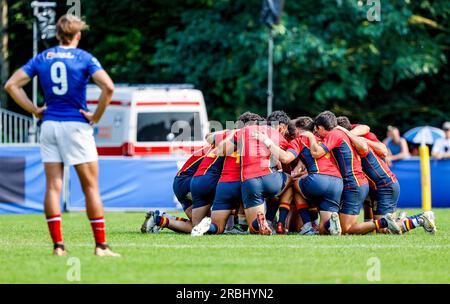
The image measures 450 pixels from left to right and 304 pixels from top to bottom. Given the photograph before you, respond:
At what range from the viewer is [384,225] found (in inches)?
522

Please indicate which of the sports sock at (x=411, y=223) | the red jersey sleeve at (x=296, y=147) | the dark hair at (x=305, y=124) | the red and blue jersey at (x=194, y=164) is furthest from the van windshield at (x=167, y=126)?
the sports sock at (x=411, y=223)

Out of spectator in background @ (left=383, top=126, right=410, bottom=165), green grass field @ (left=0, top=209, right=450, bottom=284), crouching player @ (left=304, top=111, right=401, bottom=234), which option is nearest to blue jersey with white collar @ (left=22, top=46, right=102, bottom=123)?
green grass field @ (left=0, top=209, right=450, bottom=284)

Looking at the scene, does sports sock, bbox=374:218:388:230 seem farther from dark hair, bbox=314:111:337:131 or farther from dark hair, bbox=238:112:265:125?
dark hair, bbox=238:112:265:125

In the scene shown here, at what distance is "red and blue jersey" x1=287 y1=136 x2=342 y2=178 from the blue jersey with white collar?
4.00 m

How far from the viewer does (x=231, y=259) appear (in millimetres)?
10047

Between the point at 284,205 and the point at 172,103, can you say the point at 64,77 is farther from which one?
the point at 172,103

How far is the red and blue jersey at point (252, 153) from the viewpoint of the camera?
1320 centimetres

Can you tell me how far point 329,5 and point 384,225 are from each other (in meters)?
17.9

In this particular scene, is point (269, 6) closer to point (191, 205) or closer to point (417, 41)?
point (417, 41)

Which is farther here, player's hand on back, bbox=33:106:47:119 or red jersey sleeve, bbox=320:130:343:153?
red jersey sleeve, bbox=320:130:343:153

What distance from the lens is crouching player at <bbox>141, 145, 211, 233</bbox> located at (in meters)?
13.5

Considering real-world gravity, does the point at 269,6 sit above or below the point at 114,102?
above
